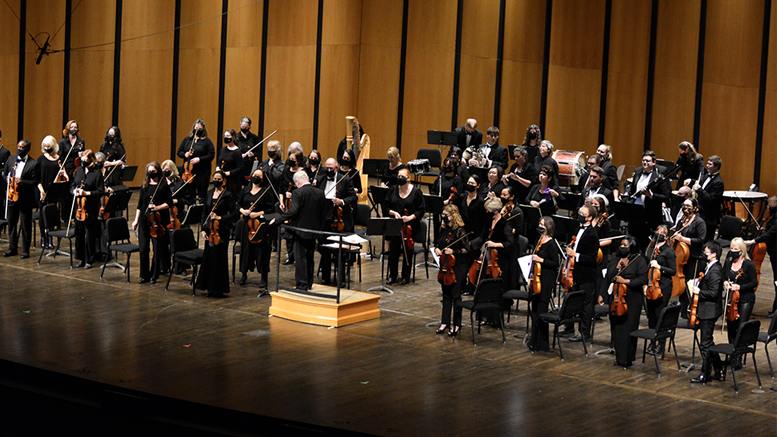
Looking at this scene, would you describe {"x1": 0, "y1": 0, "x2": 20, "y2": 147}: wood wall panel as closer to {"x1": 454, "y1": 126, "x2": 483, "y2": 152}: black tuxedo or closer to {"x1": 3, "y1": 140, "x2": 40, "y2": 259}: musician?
{"x1": 3, "y1": 140, "x2": 40, "y2": 259}: musician

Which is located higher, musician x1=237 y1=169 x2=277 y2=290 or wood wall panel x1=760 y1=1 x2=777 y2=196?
wood wall panel x1=760 y1=1 x2=777 y2=196

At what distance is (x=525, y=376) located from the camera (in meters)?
8.03

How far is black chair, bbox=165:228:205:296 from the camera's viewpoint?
1012cm

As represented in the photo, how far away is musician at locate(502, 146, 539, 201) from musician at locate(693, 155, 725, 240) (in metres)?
1.95

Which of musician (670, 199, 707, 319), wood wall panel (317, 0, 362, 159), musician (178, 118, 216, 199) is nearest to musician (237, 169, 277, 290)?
musician (178, 118, 216, 199)

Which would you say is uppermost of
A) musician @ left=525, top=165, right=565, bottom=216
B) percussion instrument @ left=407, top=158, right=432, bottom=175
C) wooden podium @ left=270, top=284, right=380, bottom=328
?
percussion instrument @ left=407, top=158, right=432, bottom=175

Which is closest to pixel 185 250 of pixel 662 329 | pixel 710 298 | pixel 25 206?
pixel 25 206

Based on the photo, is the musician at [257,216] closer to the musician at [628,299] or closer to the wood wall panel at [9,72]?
the musician at [628,299]

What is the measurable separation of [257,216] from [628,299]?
4.06 meters

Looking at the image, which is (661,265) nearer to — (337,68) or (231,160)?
(231,160)

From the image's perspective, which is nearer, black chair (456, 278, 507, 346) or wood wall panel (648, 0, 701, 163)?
black chair (456, 278, 507, 346)

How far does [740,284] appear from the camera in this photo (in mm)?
8344

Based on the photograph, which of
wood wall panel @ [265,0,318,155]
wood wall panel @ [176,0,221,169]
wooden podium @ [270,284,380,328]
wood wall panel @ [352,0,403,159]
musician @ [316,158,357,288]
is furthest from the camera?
wood wall panel @ [352,0,403,159]

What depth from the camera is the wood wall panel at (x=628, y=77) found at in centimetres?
1712
